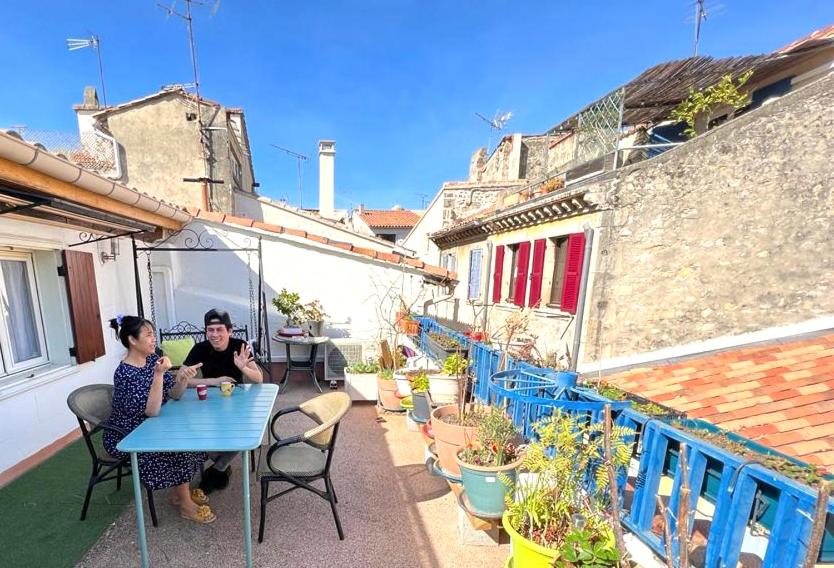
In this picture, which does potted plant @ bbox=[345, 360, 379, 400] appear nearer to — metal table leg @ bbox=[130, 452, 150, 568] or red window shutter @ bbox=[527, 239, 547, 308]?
metal table leg @ bbox=[130, 452, 150, 568]

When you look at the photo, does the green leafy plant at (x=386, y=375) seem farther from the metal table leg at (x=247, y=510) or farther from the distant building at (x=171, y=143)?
the distant building at (x=171, y=143)

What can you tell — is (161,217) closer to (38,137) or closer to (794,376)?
(38,137)

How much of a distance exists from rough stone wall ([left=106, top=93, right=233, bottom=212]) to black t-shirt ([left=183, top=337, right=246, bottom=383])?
709 centimetres

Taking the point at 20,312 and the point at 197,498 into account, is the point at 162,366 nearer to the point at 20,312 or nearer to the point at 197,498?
the point at 197,498

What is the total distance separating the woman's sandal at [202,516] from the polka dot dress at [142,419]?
30 cm

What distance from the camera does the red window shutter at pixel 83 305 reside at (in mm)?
3572

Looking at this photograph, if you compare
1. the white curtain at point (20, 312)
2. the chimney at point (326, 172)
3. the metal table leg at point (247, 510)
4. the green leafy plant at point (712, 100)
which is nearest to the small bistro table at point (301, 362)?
the white curtain at point (20, 312)

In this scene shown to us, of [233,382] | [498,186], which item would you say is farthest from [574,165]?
[233,382]

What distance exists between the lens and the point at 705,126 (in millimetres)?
6316

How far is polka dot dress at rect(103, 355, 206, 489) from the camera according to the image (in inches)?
88.5

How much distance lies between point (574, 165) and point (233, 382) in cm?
734

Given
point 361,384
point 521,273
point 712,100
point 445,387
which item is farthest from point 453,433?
point 712,100

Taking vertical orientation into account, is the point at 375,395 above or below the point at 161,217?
below

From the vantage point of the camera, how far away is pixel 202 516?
2428 mm
